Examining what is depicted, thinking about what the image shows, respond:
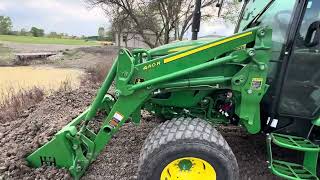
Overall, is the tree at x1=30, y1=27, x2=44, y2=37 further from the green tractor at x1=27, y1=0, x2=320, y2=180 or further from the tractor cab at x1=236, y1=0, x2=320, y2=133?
the tractor cab at x1=236, y1=0, x2=320, y2=133

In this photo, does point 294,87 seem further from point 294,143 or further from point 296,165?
point 296,165

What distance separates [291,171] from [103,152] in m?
2.28

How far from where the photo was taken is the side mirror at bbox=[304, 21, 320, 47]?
361 cm

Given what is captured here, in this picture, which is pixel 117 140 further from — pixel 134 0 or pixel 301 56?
pixel 134 0

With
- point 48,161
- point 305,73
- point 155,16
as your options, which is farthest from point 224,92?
point 155,16

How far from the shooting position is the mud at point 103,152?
413cm

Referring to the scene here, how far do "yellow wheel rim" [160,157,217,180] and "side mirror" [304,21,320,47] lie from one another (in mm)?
1508

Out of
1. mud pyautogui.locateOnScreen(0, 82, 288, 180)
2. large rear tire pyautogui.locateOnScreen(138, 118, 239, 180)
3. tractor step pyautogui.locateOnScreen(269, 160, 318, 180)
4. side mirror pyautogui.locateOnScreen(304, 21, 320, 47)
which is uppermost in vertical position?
side mirror pyautogui.locateOnScreen(304, 21, 320, 47)

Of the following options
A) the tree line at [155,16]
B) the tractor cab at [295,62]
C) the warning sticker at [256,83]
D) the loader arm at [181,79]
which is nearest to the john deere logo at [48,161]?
the loader arm at [181,79]

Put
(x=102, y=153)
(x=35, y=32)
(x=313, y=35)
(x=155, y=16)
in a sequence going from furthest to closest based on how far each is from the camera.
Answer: (x=35, y=32), (x=155, y=16), (x=102, y=153), (x=313, y=35)

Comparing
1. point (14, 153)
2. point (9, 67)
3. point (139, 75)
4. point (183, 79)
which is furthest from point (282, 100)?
point (9, 67)

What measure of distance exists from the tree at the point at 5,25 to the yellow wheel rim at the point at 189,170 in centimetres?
7471

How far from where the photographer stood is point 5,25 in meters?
73.9

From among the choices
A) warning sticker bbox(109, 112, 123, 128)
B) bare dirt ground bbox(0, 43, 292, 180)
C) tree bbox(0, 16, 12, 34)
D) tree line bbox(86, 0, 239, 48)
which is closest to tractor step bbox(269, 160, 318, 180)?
bare dirt ground bbox(0, 43, 292, 180)
